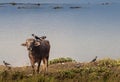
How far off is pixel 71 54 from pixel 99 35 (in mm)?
9554

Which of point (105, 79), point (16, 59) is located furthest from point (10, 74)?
point (16, 59)

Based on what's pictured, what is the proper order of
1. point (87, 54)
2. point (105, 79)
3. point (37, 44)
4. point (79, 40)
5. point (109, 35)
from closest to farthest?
point (105, 79) < point (37, 44) < point (87, 54) < point (79, 40) < point (109, 35)

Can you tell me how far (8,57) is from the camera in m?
26.8

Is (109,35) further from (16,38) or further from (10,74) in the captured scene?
(10,74)

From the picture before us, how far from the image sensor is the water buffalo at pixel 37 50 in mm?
19375

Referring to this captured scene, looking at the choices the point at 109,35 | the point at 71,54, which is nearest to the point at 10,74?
the point at 71,54

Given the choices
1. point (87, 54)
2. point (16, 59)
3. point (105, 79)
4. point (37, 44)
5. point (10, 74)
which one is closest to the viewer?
point (105, 79)

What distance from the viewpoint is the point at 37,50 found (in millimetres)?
20062

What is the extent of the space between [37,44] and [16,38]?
15645 millimetres

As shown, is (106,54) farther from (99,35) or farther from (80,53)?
(99,35)

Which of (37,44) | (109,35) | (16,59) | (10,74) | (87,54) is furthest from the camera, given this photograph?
(109,35)

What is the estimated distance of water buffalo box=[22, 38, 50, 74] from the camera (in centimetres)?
1938

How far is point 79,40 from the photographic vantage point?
34.7m

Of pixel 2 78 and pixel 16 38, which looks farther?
pixel 16 38
